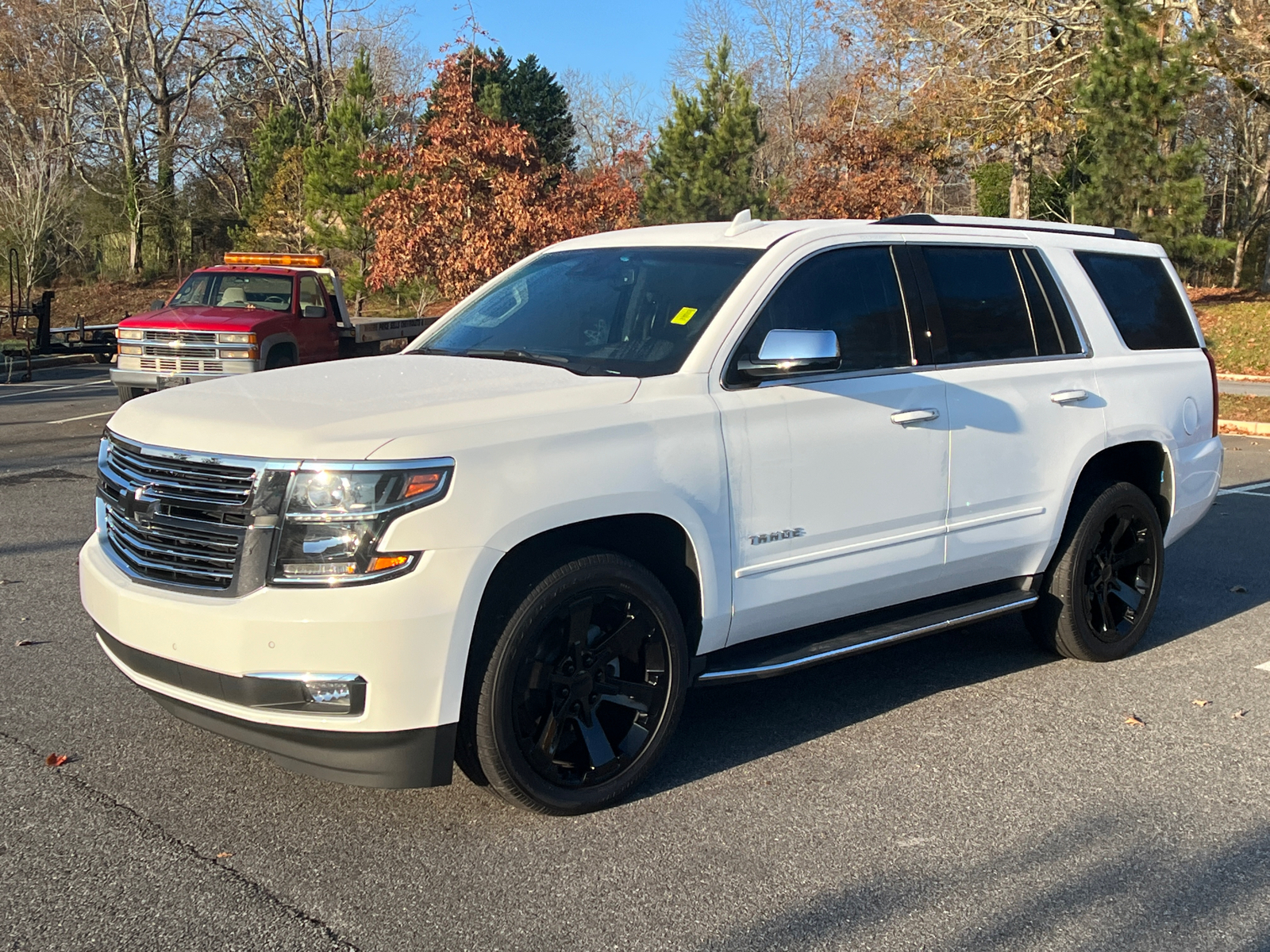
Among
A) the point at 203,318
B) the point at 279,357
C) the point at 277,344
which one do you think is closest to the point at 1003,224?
the point at 277,344

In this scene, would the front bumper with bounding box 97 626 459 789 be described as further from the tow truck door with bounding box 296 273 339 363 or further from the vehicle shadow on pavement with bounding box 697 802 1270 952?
the tow truck door with bounding box 296 273 339 363

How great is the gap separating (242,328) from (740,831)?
12.2 metres

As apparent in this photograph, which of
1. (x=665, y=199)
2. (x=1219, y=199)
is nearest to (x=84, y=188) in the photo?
(x=665, y=199)

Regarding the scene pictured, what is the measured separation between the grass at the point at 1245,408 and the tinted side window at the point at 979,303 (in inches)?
447

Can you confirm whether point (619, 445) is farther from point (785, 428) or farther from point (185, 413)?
point (185, 413)

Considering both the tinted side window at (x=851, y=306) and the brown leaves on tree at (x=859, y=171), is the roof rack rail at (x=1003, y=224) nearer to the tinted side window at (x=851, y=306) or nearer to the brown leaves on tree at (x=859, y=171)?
the tinted side window at (x=851, y=306)

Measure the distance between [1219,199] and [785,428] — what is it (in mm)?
51479

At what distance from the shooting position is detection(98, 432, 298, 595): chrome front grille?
359 cm

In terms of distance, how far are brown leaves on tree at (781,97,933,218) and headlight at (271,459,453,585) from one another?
2296cm

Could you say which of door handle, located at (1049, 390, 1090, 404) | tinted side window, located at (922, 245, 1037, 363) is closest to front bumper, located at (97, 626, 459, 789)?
tinted side window, located at (922, 245, 1037, 363)

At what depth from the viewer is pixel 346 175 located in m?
33.0

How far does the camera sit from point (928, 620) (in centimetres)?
497

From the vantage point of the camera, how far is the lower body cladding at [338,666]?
3520 millimetres

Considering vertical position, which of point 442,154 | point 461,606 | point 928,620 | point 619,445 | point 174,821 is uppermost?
point 442,154
